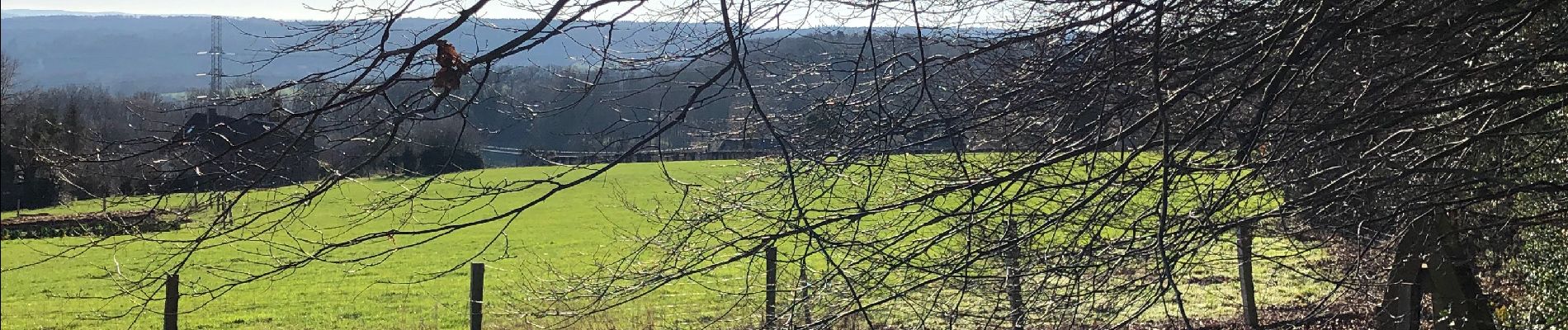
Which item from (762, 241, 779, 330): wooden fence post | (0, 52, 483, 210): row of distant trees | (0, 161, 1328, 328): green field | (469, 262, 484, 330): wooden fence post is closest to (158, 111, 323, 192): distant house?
(0, 52, 483, 210): row of distant trees

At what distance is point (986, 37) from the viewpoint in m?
5.16

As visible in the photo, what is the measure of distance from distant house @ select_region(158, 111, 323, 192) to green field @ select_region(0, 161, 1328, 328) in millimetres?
114

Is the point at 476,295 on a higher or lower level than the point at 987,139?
lower

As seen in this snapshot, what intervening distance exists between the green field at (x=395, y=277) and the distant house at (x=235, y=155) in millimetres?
114

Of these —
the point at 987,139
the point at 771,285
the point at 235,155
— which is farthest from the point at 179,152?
the point at 987,139

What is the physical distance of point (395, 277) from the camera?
67.8ft

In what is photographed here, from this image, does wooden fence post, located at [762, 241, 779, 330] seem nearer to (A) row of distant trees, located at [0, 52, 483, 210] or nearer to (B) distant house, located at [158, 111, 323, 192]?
(A) row of distant trees, located at [0, 52, 483, 210]

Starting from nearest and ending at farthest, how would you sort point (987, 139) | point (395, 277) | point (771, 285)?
point (771, 285), point (987, 139), point (395, 277)

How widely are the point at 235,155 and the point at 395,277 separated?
59.9ft

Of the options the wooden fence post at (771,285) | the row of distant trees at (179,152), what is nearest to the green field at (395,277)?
the row of distant trees at (179,152)

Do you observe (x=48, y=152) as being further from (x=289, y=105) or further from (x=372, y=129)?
(x=372, y=129)

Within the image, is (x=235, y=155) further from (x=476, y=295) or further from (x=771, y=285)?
(x=476, y=295)

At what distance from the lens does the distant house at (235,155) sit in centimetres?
330

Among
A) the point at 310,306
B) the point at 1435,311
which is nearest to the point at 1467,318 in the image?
the point at 1435,311
